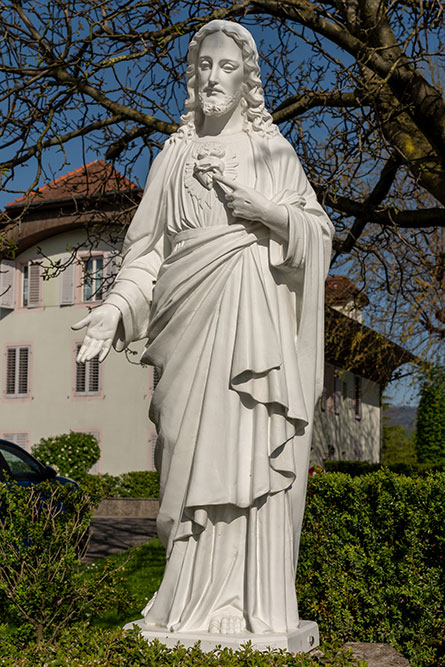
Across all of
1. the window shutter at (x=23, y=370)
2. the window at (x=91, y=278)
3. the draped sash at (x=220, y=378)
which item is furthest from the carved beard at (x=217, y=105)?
the window shutter at (x=23, y=370)

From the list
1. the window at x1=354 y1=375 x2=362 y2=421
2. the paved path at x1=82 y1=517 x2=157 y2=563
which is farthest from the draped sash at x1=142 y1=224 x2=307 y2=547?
the window at x1=354 y1=375 x2=362 y2=421

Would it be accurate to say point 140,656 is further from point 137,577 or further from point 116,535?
point 116,535

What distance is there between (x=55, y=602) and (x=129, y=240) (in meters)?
2.66

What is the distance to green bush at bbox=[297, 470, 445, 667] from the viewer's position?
5789 mm

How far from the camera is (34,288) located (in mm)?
27094

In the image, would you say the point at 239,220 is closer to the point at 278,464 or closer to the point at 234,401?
the point at 234,401

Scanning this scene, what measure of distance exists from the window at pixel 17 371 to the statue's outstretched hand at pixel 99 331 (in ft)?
77.6

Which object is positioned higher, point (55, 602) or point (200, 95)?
point (200, 95)

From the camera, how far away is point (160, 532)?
12.2ft

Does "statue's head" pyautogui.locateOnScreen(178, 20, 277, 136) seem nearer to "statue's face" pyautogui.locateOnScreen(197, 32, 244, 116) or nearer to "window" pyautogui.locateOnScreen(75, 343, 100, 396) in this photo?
"statue's face" pyautogui.locateOnScreen(197, 32, 244, 116)

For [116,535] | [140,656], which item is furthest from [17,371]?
[140,656]

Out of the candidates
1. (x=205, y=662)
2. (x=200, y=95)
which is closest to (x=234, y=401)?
(x=205, y=662)

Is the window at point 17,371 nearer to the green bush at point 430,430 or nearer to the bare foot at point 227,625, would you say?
the green bush at point 430,430

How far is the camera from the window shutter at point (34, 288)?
26922 mm
